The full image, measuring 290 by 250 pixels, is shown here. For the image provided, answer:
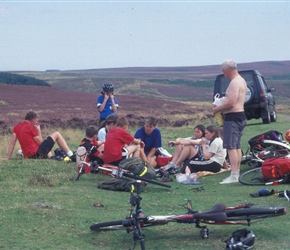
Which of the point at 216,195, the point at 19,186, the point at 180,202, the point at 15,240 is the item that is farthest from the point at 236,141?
the point at 15,240

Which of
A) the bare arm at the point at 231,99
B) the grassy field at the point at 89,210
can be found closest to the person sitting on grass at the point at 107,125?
the grassy field at the point at 89,210

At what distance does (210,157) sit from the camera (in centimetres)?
1200

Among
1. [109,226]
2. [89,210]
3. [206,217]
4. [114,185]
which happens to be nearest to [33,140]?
[114,185]

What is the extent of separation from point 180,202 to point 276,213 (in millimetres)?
2655

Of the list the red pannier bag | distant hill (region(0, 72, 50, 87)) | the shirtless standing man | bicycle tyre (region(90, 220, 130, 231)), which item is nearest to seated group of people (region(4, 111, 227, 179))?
the shirtless standing man

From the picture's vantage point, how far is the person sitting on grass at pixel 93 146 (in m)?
11.9

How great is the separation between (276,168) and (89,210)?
10.6 feet

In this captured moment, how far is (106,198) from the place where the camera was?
374 inches

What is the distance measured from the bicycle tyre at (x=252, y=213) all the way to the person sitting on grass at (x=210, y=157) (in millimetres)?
5052

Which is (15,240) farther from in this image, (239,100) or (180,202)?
(239,100)

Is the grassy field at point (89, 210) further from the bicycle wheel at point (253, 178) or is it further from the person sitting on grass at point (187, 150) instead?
the person sitting on grass at point (187, 150)

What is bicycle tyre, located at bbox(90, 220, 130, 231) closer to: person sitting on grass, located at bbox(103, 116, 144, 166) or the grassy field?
the grassy field

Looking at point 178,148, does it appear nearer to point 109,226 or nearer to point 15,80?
point 109,226

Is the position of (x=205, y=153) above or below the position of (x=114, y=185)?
above
